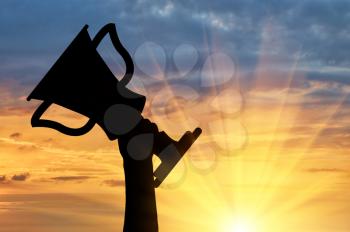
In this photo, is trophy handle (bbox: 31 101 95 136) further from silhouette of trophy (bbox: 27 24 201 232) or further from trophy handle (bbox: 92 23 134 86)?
trophy handle (bbox: 92 23 134 86)

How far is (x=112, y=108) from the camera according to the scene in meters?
10.5

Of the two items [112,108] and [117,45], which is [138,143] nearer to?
[112,108]

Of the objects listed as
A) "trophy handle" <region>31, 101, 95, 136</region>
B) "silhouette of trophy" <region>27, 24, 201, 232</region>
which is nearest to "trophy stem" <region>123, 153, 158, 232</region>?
"silhouette of trophy" <region>27, 24, 201, 232</region>

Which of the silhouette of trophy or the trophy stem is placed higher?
the silhouette of trophy

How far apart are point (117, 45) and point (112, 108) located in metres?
1.00

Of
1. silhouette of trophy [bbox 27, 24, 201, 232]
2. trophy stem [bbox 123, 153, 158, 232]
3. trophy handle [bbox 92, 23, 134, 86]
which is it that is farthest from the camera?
trophy stem [bbox 123, 153, 158, 232]

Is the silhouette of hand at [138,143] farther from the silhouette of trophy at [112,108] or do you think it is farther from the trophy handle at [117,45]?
the trophy handle at [117,45]

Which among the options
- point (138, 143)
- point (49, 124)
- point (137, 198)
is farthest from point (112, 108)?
point (137, 198)

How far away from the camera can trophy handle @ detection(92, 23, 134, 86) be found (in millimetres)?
10320

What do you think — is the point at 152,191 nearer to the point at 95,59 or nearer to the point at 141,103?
the point at 141,103

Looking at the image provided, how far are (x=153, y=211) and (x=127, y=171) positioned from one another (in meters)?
0.76

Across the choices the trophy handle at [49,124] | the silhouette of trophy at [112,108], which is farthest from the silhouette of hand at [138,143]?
the trophy handle at [49,124]

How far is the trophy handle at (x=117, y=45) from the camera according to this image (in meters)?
10.3

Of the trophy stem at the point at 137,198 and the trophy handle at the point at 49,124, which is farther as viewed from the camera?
the trophy stem at the point at 137,198
